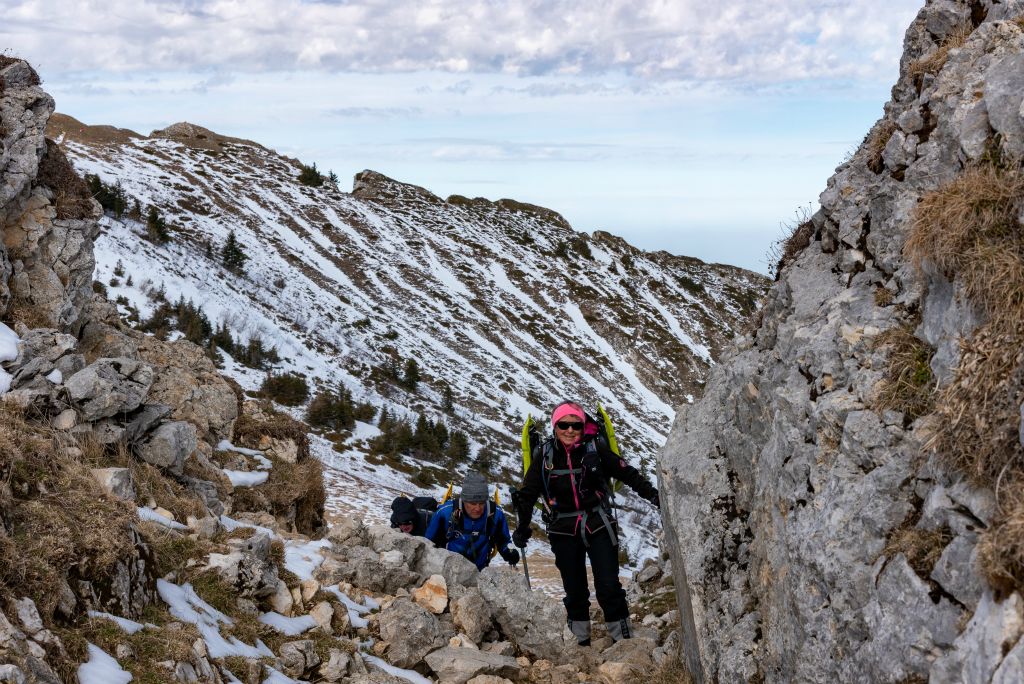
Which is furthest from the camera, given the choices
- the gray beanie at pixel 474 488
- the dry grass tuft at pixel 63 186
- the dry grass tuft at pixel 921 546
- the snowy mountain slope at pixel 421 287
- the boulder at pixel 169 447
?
the snowy mountain slope at pixel 421 287

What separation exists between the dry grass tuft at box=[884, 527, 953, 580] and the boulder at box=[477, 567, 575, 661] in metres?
4.50

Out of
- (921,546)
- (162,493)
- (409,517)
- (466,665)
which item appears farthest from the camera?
(409,517)

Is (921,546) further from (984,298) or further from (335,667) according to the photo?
(335,667)

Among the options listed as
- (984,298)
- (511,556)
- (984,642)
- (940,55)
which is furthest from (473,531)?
(940,55)

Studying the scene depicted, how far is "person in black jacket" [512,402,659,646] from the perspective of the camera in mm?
7691

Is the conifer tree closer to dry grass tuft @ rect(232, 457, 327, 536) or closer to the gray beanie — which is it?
dry grass tuft @ rect(232, 457, 327, 536)

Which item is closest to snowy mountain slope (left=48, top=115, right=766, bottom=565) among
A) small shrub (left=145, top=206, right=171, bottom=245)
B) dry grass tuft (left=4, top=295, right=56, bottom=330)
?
small shrub (left=145, top=206, right=171, bottom=245)

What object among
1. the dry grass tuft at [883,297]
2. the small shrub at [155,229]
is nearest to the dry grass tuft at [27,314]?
the dry grass tuft at [883,297]

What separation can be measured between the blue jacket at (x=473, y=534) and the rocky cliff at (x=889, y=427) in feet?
9.98

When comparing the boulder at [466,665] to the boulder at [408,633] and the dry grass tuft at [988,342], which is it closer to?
the boulder at [408,633]

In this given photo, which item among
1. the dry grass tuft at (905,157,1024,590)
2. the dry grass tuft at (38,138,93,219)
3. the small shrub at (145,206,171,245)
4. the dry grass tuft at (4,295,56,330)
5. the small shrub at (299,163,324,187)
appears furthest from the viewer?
the small shrub at (299,163,324,187)

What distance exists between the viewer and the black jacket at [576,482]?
303 inches

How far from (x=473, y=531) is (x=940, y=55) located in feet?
24.0

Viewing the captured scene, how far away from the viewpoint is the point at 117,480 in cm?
763
